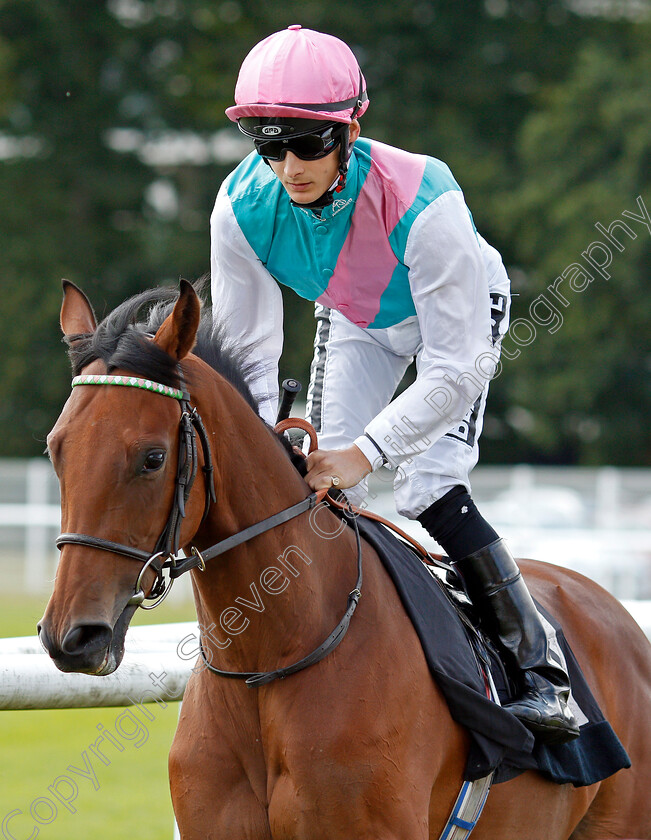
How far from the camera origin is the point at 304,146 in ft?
9.55

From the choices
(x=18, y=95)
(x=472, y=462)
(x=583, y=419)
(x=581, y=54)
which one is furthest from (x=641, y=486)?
(x=18, y=95)

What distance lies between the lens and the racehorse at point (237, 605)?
229cm

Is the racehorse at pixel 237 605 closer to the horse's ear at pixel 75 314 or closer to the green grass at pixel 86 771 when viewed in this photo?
the horse's ear at pixel 75 314

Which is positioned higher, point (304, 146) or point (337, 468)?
point (304, 146)

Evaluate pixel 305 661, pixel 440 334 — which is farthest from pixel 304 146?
pixel 305 661

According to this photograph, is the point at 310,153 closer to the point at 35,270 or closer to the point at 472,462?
the point at 472,462

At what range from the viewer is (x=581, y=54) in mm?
21703

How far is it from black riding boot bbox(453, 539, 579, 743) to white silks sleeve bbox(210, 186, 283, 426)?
721 millimetres

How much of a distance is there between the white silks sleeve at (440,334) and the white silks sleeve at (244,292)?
1.43ft

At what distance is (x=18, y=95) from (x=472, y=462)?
21878mm

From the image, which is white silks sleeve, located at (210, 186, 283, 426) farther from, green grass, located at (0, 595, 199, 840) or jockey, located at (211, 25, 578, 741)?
green grass, located at (0, 595, 199, 840)

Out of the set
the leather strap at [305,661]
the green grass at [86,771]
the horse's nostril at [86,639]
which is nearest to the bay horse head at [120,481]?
the horse's nostril at [86,639]

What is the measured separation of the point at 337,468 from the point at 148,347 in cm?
67

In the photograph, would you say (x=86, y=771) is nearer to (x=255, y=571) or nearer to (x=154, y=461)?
(x=255, y=571)
